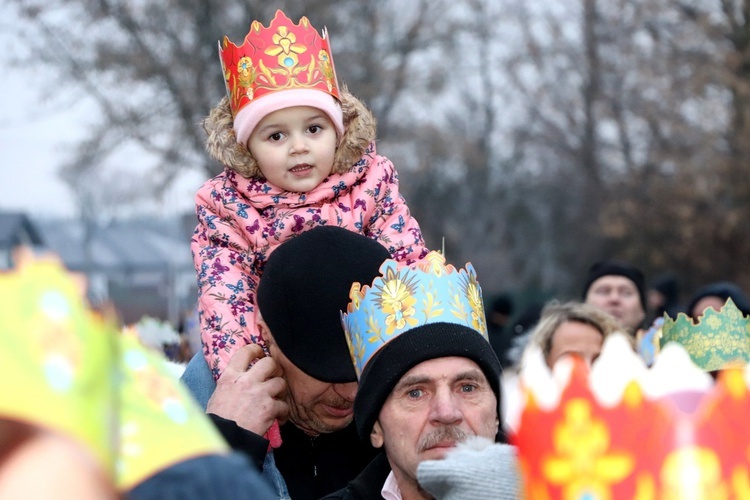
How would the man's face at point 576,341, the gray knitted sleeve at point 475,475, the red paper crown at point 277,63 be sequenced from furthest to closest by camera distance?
the man's face at point 576,341 < the red paper crown at point 277,63 < the gray knitted sleeve at point 475,475

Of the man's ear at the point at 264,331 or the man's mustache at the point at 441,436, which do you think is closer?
the man's mustache at the point at 441,436

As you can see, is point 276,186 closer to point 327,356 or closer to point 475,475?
point 327,356

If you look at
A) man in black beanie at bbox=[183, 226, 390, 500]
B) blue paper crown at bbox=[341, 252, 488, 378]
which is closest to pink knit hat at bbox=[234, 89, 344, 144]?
man in black beanie at bbox=[183, 226, 390, 500]

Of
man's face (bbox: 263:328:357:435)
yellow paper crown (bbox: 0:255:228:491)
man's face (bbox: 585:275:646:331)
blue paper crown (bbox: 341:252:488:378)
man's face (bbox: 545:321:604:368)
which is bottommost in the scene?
yellow paper crown (bbox: 0:255:228:491)

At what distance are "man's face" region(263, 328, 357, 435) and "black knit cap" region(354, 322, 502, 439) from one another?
28 centimetres

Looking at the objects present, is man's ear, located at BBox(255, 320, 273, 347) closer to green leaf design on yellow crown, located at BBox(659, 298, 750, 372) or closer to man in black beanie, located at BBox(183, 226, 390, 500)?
man in black beanie, located at BBox(183, 226, 390, 500)

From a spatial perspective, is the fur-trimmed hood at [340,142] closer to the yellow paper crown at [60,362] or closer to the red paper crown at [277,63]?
the red paper crown at [277,63]

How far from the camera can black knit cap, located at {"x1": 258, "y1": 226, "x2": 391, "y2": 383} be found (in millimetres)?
3484

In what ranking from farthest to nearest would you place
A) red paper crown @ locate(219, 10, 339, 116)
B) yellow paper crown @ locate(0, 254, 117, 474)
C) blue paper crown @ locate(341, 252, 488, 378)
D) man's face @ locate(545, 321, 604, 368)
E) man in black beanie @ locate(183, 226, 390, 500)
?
man's face @ locate(545, 321, 604, 368), red paper crown @ locate(219, 10, 339, 116), man in black beanie @ locate(183, 226, 390, 500), blue paper crown @ locate(341, 252, 488, 378), yellow paper crown @ locate(0, 254, 117, 474)

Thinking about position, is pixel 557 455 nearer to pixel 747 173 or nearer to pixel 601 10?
pixel 747 173

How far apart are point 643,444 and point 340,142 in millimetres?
2567

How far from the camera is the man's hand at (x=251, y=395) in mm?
3359

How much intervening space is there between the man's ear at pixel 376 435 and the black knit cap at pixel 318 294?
0.65 feet

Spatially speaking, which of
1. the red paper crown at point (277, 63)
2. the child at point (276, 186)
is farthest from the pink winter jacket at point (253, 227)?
the red paper crown at point (277, 63)
